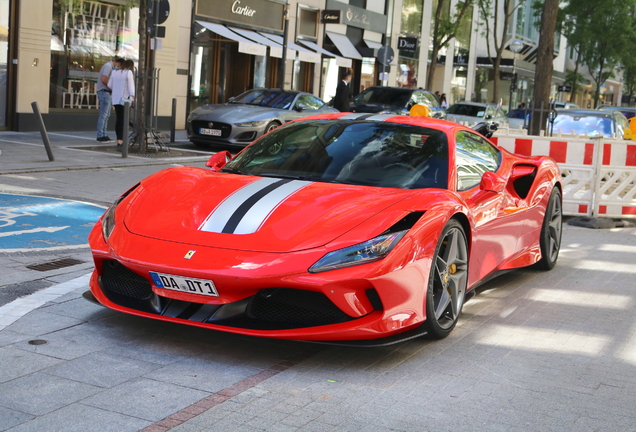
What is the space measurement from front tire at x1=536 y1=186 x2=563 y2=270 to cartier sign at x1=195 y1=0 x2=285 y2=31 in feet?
60.0

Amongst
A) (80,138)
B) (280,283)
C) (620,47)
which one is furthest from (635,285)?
(620,47)

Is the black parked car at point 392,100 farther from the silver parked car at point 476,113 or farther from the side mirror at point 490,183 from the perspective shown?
the side mirror at point 490,183

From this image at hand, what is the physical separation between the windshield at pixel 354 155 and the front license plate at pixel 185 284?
3.99ft

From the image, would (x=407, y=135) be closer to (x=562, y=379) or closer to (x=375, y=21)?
(x=562, y=379)

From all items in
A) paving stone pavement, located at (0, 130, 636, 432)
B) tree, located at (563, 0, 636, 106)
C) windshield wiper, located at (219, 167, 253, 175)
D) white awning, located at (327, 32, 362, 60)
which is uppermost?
tree, located at (563, 0, 636, 106)

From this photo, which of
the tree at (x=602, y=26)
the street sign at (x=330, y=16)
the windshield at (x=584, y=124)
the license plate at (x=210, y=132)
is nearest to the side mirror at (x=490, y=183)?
the license plate at (x=210, y=132)

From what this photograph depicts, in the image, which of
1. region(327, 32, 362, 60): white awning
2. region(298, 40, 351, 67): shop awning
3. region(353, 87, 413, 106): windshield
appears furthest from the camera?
region(327, 32, 362, 60): white awning

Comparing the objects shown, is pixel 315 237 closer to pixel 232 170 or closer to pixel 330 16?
pixel 232 170

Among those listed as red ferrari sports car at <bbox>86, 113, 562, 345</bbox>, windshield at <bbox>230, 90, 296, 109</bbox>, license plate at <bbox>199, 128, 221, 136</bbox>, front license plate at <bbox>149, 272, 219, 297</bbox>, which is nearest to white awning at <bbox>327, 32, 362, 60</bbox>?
windshield at <bbox>230, 90, 296, 109</bbox>

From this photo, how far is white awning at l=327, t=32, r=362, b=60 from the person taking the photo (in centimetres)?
3155

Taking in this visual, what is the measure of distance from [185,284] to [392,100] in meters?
17.7

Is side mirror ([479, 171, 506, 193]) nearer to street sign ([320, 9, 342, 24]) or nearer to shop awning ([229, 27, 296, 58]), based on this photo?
shop awning ([229, 27, 296, 58])

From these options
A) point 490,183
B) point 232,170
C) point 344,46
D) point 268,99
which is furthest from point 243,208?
point 344,46

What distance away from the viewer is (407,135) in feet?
18.1
